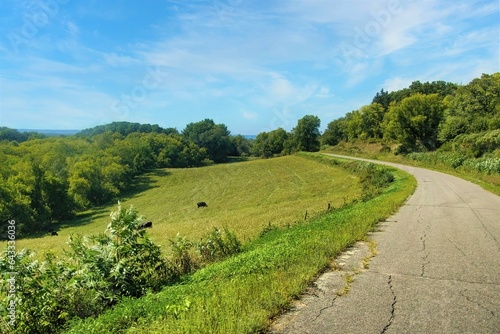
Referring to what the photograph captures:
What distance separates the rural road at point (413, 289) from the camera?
539cm

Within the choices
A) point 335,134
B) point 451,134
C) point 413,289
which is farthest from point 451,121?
point 335,134

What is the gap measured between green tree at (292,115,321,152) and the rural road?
121649 millimetres

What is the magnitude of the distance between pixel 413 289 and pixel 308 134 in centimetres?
12882

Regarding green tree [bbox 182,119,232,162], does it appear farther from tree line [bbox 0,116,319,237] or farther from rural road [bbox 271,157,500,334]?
rural road [bbox 271,157,500,334]

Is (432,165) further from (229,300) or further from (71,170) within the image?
(71,170)

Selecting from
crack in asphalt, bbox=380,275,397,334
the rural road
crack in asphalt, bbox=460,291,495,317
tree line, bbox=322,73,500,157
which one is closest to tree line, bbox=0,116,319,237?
tree line, bbox=322,73,500,157

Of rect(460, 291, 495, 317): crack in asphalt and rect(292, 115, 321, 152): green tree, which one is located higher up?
rect(292, 115, 321, 152): green tree

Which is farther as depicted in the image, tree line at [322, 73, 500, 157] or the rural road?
tree line at [322, 73, 500, 157]

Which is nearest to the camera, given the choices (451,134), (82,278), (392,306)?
(392,306)

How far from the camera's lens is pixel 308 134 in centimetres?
13325

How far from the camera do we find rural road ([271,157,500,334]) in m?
5.39

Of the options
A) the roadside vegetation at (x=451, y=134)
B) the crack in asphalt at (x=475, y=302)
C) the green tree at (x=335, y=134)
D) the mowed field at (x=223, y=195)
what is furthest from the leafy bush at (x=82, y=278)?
the green tree at (x=335, y=134)

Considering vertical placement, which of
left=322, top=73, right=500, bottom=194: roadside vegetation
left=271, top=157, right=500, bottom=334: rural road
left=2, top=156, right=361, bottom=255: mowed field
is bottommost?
left=2, top=156, right=361, bottom=255: mowed field

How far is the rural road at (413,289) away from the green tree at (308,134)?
122m
